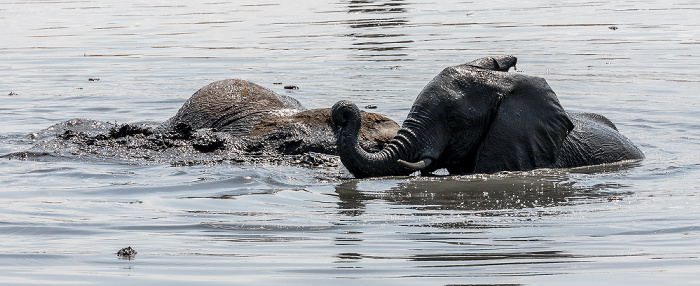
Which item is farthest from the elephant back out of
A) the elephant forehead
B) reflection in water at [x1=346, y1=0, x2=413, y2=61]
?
reflection in water at [x1=346, y1=0, x2=413, y2=61]

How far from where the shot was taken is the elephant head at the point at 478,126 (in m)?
8.13

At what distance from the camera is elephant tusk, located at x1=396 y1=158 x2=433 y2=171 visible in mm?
7871

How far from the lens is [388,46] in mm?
19297

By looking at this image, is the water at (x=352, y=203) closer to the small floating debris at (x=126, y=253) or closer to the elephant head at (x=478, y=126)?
the small floating debris at (x=126, y=253)

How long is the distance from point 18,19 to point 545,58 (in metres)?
15.6

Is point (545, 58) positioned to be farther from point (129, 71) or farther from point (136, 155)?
point (136, 155)

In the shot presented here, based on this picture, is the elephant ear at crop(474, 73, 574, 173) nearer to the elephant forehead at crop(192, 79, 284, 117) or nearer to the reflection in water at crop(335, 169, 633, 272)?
the reflection in water at crop(335, 169, 633, 272)

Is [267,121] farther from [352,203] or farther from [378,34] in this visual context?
[378,34]

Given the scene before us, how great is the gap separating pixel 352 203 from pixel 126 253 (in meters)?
2.13

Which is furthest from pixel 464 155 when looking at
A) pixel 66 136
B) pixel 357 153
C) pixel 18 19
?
pixel 18 19

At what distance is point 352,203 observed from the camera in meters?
7.52

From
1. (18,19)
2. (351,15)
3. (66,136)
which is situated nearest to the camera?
(66,136)

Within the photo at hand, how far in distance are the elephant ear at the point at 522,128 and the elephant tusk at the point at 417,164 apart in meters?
0.55

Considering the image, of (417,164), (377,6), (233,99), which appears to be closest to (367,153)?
(417,164)
